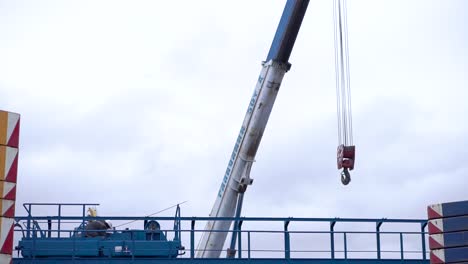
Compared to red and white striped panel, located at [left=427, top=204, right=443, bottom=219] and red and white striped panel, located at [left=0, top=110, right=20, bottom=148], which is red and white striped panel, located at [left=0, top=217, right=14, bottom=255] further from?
red and white striped panel, located at [left=427, top=204, right=443, bottom=219]

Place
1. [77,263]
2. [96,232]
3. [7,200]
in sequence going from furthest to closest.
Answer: [96,232] < [77,263] < [7,200]

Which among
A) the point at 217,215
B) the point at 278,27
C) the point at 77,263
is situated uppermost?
the point at 278,27

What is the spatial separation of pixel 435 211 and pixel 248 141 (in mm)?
9004

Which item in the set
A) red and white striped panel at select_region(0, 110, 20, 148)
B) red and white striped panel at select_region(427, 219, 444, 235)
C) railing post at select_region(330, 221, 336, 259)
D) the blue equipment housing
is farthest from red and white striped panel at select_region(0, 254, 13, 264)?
railing post at select_region(330, 221, 336, 259)

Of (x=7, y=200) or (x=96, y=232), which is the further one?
(x=96, y=232)

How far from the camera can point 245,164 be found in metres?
30.9

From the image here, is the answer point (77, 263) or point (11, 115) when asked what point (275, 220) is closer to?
point (77, 263)

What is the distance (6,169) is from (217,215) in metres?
10.3

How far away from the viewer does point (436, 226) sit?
2300 cm

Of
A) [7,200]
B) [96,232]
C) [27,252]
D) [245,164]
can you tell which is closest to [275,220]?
[245,164]

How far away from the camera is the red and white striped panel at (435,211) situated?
75.3ft

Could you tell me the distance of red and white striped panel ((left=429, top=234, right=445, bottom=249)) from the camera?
75.2ft

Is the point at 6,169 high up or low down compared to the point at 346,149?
down

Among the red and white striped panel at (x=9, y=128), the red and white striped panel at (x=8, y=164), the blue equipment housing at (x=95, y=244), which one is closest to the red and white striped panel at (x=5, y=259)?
the red and white striped panel at (x=8, y=164)
